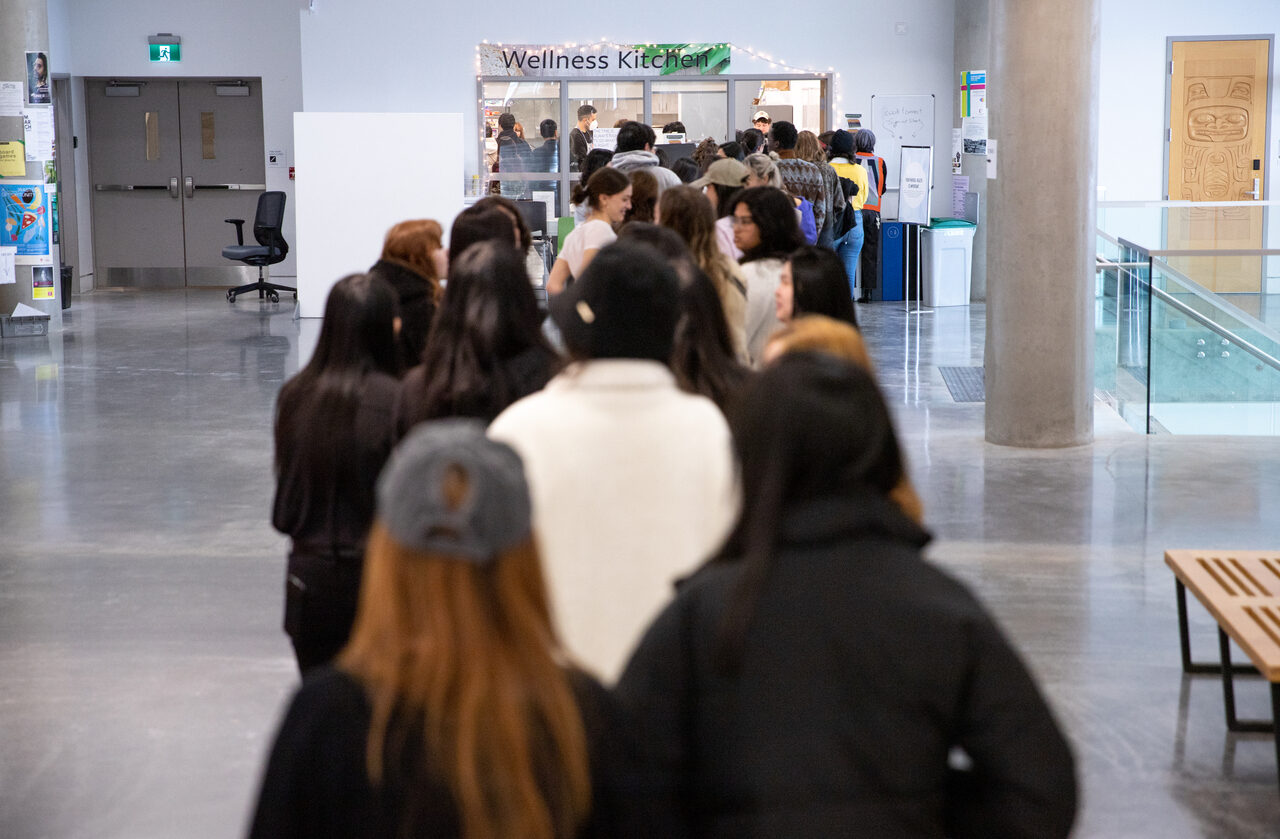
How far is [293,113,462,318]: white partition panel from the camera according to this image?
14.2m

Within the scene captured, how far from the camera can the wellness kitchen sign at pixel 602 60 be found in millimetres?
16109

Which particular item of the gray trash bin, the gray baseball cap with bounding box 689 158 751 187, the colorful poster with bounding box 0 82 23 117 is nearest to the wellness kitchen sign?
the gray trash bin

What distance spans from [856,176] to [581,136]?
3142mm

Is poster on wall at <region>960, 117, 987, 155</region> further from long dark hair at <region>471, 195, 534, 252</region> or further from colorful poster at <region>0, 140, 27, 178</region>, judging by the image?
long dark hair at <region>471, 195, 534, 252</region>

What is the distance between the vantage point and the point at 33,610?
17.6ft

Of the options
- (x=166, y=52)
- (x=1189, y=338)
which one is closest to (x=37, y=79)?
(x=166, y=52)

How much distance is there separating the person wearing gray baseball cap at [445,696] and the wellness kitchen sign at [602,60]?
599 inches

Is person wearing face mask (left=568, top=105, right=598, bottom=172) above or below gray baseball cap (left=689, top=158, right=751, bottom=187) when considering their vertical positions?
above

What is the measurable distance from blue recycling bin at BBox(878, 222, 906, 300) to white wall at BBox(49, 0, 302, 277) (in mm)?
6704

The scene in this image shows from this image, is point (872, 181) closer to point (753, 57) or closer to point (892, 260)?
point (892, 260)

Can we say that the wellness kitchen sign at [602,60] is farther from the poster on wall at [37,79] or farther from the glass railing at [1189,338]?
the glass railing at [1189,338]

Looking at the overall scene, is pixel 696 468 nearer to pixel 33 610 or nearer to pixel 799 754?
pixel 799 754

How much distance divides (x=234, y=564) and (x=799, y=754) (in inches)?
181

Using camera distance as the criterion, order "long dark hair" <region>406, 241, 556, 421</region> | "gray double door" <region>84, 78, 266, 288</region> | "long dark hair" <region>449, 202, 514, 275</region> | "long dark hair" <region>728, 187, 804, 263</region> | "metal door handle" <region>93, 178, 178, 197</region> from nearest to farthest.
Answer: "long dark hair" <region>406, 241, 556, 421</region>
"long dark hair" <region>449, 202, 514, 275</region>
"long dark hair" <region>728, 187, 804, 263</region>
"gray double door" <region>84, 78, 266, 288</region>
"metal door handle" <region>93, 178, 178, 197</region>
